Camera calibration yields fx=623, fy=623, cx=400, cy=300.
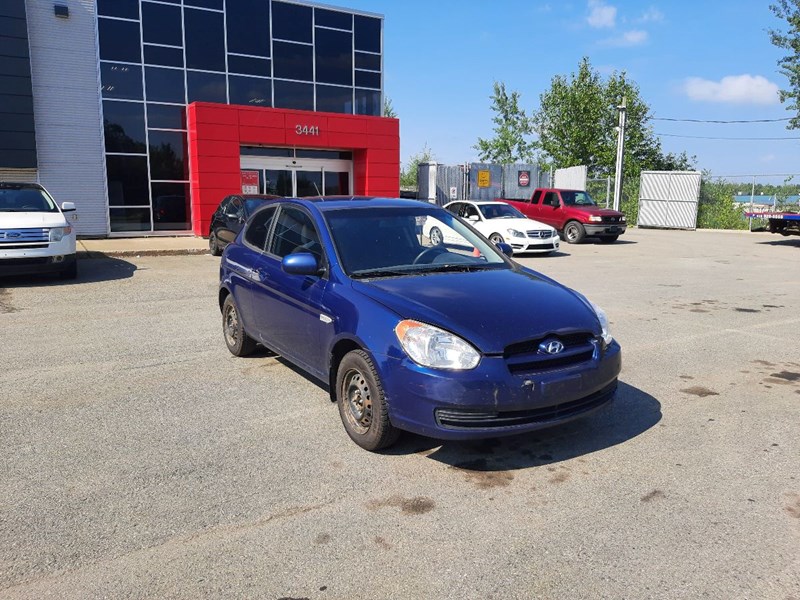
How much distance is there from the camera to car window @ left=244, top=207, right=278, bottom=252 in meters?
5.72

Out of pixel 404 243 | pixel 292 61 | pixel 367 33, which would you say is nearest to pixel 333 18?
pixel 367 33

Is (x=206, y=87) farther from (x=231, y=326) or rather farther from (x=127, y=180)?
(x=231, y=326)

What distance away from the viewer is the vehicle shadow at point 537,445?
3.94 meters

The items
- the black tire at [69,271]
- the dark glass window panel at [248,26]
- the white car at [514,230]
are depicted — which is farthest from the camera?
the dark glass window panel at [248,26]

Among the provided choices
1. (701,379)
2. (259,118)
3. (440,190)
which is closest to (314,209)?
(701,379)

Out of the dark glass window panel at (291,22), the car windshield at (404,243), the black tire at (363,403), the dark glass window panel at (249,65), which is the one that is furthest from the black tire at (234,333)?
the dark glass window panel at (291,22)

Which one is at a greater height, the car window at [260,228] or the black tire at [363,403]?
the car window at [260,228]

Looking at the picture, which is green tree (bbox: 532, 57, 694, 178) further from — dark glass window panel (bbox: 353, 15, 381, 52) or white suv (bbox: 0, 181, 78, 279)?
white suv (bbox: 0, 181, 78, 279)

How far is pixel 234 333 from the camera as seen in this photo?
628cm

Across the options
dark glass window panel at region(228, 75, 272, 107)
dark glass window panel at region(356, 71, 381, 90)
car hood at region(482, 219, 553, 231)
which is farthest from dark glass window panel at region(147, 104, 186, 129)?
car hood at region(482, 219, 553, 231)

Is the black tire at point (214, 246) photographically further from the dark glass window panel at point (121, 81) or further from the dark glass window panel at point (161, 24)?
the dark glass window panel at point (161, 24)

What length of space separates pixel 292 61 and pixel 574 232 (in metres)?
11.8

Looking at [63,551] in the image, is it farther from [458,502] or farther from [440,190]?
[440,190]

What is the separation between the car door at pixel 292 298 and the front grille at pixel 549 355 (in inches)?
54.1
